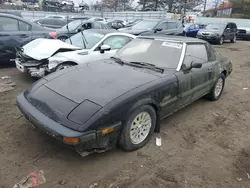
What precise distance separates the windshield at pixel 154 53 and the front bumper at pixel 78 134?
1585mm

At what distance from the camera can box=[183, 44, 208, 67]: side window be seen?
152 inches

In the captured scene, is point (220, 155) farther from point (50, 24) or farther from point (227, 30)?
point (227, 30)

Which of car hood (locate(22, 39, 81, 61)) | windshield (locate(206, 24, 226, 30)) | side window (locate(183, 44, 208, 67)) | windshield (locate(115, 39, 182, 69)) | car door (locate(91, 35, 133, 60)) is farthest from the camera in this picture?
windshield (locate(206, 24, 226, 30))

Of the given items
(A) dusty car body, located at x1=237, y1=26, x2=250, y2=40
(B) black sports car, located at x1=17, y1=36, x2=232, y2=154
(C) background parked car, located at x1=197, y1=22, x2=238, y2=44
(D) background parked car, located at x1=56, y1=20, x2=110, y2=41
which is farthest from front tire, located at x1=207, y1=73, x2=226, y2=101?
(A) dusty car body, located at x1=237, y1=26, x2=250, y2=40

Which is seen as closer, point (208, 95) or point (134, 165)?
point (134, 165)

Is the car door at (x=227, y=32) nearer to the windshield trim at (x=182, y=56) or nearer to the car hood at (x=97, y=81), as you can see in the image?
the windshield trim at (x=182, y=56)

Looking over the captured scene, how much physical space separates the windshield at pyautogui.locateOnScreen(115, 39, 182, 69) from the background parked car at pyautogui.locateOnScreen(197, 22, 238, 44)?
505 inches

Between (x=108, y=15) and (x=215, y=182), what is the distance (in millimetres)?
36363

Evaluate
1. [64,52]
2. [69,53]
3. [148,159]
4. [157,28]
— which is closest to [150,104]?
[148,159]

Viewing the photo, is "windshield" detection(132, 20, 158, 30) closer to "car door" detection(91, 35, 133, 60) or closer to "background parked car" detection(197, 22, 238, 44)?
"background parked car" detection(197, 22, 238, 44)

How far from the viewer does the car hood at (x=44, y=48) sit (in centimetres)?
538

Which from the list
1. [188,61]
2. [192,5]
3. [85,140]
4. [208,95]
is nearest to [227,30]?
[208,95]

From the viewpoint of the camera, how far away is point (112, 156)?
291 centimetres

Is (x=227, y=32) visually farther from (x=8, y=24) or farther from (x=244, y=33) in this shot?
(x=8, y=24)
